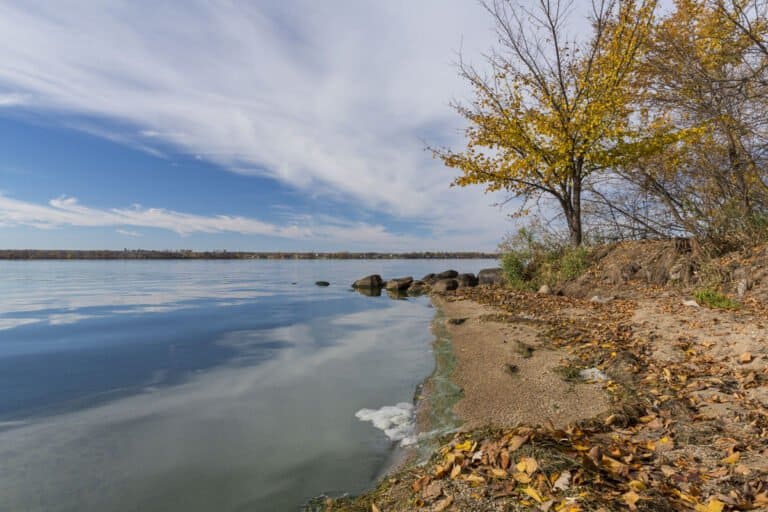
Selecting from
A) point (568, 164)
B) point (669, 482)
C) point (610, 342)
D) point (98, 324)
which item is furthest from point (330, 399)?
point (568, 164)

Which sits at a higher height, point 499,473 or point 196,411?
point 499,473

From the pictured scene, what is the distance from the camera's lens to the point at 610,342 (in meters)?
6.12

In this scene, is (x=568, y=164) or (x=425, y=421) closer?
(x=425, y=421)

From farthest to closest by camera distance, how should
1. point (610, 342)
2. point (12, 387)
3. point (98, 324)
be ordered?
1. point (98, 324)
2. point (610, 342)
3. point (12, 387)

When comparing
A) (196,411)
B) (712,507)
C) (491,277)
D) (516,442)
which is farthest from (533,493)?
(491,277)

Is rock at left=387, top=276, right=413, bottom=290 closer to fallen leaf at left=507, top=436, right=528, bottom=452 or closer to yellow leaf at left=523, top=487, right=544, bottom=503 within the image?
fallen leaf at left=507, top=436, right=528, bottom=452

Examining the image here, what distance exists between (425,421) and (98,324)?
944cm

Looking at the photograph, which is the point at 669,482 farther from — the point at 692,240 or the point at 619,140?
the point at 619,140

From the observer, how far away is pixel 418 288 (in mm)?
20812

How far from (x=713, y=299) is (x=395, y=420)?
7166 millimetres

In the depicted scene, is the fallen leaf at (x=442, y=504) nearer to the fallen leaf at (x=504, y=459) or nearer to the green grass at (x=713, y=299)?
the fallen leaf at (x=504, y=459)

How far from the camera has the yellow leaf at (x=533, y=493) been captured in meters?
2.12

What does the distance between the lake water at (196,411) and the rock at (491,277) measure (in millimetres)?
8151

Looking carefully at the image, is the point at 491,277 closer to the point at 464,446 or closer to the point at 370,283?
the point at 370,283
